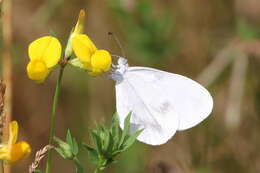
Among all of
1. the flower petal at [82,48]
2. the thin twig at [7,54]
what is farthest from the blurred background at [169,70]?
the flower petal at [82,48]

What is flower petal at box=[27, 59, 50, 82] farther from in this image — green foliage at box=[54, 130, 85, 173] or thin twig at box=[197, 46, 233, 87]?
thin twig at box=[197, 46, 233, 87]

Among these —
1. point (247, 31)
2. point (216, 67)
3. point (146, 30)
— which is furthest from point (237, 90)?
point (146, 30)

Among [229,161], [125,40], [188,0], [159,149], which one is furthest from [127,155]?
[188,0]

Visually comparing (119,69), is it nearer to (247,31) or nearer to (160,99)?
(160,99)

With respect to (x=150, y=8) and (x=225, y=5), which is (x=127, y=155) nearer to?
(x=150, y=8)

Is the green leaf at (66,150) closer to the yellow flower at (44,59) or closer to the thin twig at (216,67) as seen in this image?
the yellow flower at (44,59)

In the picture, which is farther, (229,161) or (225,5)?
(225,5)
